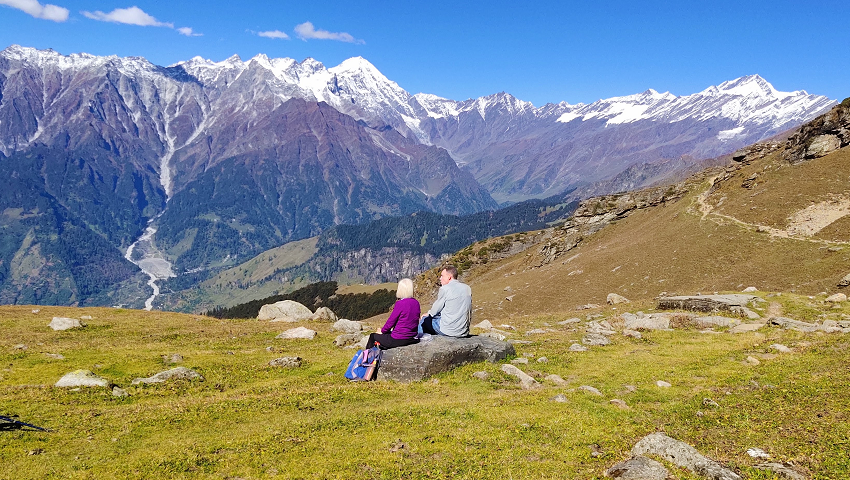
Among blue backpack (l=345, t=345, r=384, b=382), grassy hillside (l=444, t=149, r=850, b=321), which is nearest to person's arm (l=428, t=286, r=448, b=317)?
blue backpack (l=345, t=345, r=384, b=382)

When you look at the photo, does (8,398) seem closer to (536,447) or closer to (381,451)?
(381,451)

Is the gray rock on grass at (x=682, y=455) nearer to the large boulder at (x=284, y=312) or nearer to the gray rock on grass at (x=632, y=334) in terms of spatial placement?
the gray rock on grass at (x=632, y=334)

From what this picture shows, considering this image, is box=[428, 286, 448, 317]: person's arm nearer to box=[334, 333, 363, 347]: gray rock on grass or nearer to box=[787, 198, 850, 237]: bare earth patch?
box=[334, 333, 363, 347]: gray rock on grass

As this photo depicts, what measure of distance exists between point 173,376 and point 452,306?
44.7 feet

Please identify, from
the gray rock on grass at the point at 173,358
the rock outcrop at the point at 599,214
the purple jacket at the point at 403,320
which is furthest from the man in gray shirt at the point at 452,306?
the rock outcrop at the point at 599,214

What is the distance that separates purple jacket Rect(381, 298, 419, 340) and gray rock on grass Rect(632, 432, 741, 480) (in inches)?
447

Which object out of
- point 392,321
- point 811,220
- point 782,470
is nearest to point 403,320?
point 392,321

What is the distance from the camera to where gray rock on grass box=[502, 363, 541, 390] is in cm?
1961

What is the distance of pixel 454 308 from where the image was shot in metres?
23.0

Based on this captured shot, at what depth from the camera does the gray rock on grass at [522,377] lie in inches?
772

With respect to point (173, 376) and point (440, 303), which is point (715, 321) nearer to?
point (440, 303)

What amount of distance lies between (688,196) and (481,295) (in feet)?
135

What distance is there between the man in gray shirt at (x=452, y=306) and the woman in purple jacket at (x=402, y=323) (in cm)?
179

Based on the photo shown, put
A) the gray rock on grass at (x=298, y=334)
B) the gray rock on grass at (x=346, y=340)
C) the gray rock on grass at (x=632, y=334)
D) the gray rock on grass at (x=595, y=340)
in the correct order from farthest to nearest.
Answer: the gray rock on grass at (x=298, y=334) < the gray rock on grass at (x=346, y=340) < the gray rock on grass at (x=632, y=334) < the gray rock on grass at (x=595, y=340)
